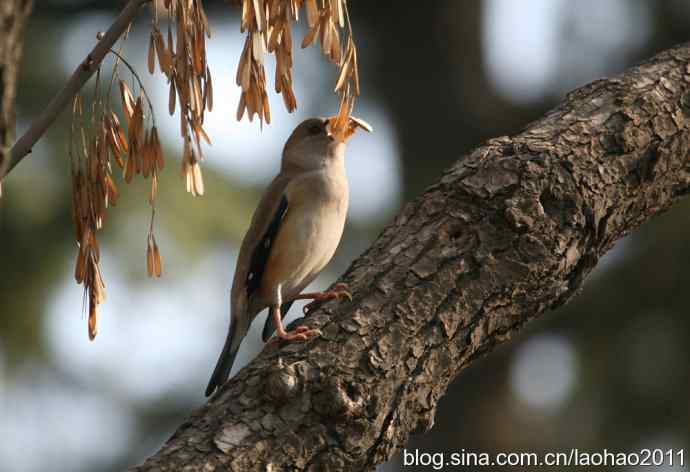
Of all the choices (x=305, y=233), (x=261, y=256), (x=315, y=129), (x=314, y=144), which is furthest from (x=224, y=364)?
(x=315, y=129)

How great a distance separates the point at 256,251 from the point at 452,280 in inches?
70.4

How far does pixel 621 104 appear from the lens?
386 cm

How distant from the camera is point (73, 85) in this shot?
302 cm

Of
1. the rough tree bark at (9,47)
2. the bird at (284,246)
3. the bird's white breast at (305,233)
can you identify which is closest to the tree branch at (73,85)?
the rough tree bark at (9,47)

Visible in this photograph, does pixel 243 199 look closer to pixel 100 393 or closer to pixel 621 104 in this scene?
pixel 100 393


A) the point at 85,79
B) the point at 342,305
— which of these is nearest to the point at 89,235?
the point at 85,79

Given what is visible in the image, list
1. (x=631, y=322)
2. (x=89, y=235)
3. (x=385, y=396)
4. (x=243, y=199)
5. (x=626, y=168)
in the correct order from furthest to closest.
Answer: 1. (x=631, y=322)
2. (x=243, y=199)
3. (x=626, y=168)
4. (x=89, y=235)
5. (x=385, y=396)

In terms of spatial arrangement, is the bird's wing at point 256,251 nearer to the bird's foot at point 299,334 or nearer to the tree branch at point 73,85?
the bird's foot at point 299,334

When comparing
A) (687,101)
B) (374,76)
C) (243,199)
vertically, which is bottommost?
(243,199)

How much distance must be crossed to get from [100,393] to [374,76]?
3966 millimetres

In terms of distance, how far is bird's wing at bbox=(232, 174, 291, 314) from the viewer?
505cm

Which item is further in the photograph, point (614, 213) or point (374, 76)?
point (374, 76)

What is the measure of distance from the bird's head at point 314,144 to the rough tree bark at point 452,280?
1.68 m

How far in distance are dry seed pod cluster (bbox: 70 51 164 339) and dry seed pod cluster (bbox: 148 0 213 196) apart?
0.47ft
